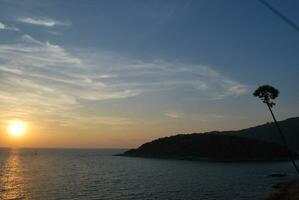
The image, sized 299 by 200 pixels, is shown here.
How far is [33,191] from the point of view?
88062mm

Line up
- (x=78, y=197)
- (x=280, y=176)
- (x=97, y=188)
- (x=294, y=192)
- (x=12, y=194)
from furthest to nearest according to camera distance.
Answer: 1. (x=280, y=176)
2. (x=97, y=188)
3. (x=12, y=194)
4. (x=78, y=197)
5. (x=294, y=192)

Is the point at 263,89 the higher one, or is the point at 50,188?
the point at 263,89

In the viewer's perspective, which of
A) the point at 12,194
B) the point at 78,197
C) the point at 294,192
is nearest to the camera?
the point at 294,192

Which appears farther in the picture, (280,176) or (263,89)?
(280,176)

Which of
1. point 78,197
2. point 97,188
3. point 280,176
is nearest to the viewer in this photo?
point 78,197

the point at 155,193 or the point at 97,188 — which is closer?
the point at 155,193

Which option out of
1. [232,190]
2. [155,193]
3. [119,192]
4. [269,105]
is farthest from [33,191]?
[269,105]

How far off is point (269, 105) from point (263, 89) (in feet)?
12.2

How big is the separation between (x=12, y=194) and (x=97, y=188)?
19.8 m

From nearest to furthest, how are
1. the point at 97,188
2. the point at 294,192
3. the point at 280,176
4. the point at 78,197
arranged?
the point at 294,192 → the point at 78,197 → the point at 97,188 → the point at 280,176

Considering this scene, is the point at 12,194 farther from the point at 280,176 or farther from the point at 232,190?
the point at 280,176

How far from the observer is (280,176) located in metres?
119

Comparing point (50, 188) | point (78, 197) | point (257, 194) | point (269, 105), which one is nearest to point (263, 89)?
point (269, 105)

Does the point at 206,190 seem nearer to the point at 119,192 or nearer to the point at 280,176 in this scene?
the point at 119,192
